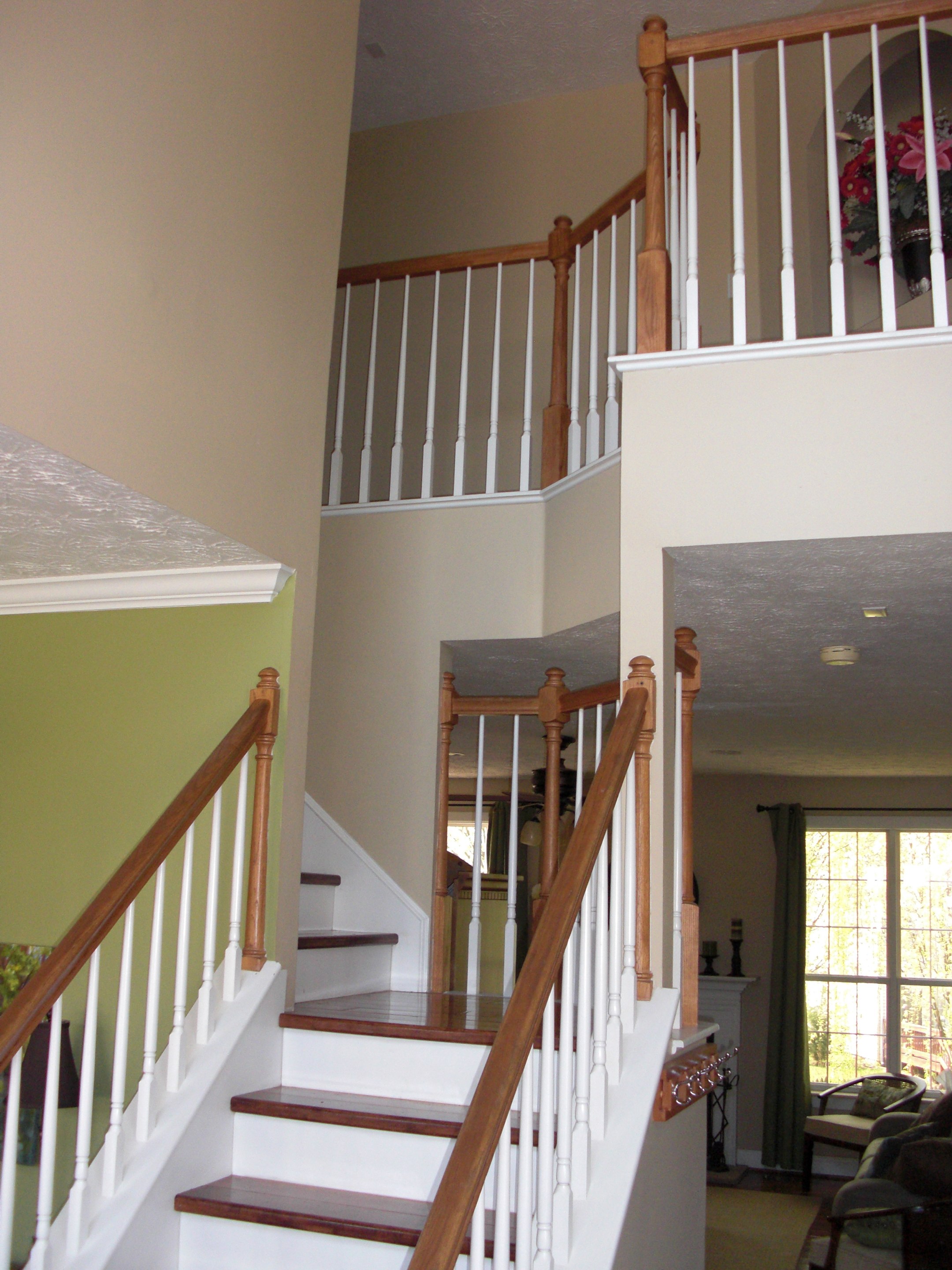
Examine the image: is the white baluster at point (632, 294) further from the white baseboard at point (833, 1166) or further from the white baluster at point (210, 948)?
the white baseboard at point (833, 1166)

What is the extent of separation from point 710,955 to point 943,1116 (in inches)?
121

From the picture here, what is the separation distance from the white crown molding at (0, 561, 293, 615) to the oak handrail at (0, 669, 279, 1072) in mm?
283

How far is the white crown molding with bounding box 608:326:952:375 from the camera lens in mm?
2775

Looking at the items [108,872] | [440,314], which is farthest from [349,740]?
[440,314]

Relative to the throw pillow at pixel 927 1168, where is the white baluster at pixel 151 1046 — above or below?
above

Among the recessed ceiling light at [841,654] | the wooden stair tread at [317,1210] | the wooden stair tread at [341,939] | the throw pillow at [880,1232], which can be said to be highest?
the recessed ceiling light at [841,654]

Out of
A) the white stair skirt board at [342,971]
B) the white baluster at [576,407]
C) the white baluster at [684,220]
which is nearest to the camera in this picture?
the white baluster at [684,220]

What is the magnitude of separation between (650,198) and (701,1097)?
237 cm

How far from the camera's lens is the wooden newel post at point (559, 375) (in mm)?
3848

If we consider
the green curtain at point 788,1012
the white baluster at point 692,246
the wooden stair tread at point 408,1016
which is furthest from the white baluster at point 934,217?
the green curtain at point 788,1012

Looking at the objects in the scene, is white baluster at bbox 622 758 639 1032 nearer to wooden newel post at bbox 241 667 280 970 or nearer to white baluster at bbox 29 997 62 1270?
wooden newel post at bbox 241 667 280 970

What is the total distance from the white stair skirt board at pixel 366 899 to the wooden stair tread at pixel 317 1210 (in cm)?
122

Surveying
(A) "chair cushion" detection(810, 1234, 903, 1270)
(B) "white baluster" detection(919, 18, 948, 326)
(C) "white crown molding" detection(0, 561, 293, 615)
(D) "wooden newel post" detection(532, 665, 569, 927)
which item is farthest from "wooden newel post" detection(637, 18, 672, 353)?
(A) "chair cushion" detection(810, 1234, 903, 1270)

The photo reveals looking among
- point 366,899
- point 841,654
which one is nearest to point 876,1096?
point 841,654
